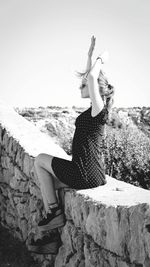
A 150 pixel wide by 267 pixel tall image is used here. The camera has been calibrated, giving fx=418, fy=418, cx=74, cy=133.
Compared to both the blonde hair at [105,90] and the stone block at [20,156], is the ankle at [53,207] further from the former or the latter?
the stone block at [20,156]

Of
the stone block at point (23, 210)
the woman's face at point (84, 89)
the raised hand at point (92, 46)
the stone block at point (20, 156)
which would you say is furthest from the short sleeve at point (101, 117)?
the stone block at point (23, 210)

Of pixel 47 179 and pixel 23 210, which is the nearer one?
pixel 47 179

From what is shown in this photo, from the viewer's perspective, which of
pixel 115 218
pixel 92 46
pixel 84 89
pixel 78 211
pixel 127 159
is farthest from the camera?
pixel 127 159

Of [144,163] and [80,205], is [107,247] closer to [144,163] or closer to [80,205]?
[80,205]

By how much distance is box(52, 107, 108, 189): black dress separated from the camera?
356 centimetres

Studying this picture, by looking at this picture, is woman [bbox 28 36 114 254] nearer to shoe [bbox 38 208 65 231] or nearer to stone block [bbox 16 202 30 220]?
shoe [bbox 38 208 65 231]

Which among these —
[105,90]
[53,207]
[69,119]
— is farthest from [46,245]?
[69,119]

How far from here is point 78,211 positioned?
3.42 m

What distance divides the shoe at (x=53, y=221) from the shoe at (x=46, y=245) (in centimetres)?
13

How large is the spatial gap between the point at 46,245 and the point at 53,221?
0.24m

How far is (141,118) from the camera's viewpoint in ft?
45.1

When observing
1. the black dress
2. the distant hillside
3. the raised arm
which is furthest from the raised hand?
the distant hillside

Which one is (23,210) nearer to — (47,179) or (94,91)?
(47,179)

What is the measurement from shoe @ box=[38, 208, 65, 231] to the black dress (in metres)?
0.29
